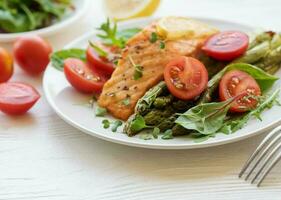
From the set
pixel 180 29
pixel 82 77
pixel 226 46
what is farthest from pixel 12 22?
pixel 226 46

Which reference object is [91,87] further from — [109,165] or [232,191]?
[232,191]

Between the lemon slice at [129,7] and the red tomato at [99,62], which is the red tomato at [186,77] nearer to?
the red tomato at [99,62]

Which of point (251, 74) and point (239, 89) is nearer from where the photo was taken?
point (239, 89)

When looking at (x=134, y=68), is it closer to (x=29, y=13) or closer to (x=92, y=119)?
(x=92, y=119)

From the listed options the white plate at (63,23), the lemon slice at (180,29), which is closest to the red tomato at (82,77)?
the lemon slice at (180,29)

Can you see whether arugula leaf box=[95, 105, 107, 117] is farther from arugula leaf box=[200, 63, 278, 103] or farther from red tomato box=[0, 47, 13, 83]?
red tomato box=[0, 47, 13, 83]
